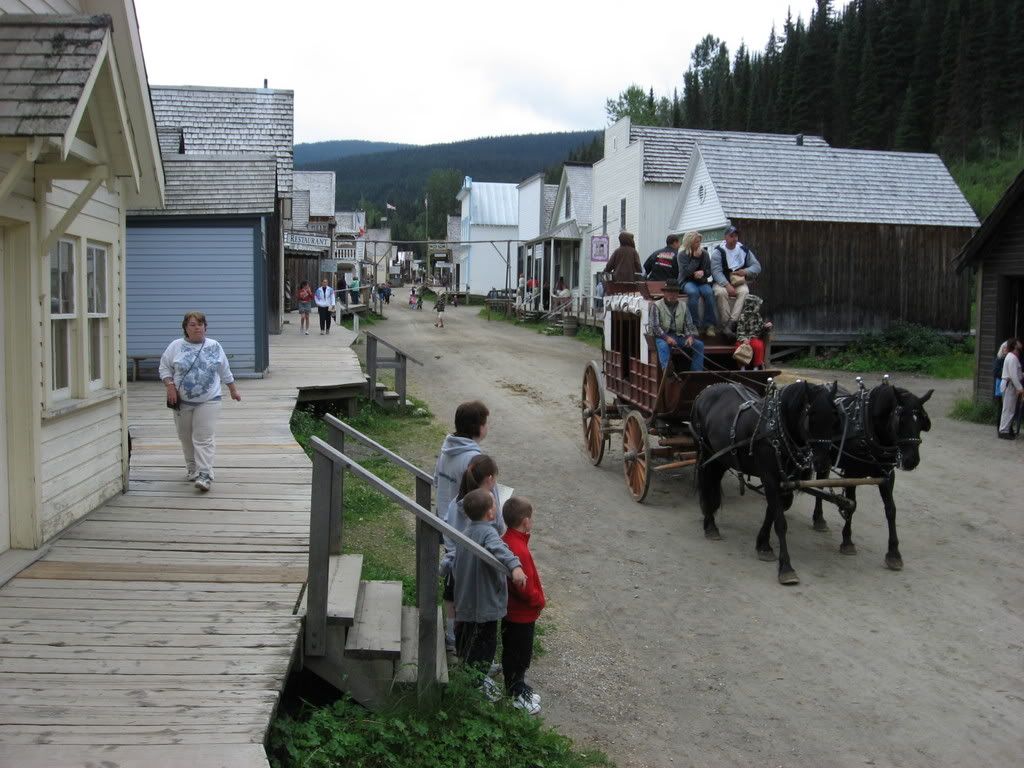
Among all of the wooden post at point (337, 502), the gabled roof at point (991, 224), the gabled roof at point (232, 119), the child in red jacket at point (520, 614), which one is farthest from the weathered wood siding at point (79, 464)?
the gabled roof at point (232, 119)

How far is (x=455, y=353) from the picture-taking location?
2684 cm

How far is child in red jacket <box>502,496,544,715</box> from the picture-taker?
17.4ft

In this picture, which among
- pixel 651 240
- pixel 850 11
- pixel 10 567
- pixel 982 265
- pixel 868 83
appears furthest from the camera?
pixel 850 11

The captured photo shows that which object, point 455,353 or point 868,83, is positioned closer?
point 455,353

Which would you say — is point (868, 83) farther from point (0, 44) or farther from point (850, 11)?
point (0, 44)

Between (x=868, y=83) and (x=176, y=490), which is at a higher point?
(x=868, y=83)

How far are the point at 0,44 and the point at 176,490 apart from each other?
13.8 feet

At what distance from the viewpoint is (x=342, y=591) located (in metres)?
5.42

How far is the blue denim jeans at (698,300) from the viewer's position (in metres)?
10.7

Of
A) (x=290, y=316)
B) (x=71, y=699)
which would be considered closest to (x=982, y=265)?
(x=71, y=699)

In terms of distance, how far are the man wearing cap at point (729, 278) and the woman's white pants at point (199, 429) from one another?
18.5 ft

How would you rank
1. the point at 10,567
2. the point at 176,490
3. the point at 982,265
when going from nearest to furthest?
the point at 10,567
the point at 176,490
the point at 982,265

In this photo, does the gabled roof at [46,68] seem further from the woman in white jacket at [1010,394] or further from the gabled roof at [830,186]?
the gabled roof at [830,186]

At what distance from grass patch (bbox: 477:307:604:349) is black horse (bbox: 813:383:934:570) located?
17.4 meters
